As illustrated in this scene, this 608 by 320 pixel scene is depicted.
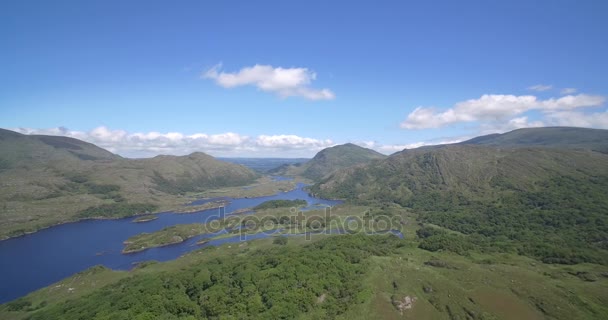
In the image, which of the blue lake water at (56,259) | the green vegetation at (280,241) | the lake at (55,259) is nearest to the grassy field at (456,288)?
the blue lake water at (56,259)

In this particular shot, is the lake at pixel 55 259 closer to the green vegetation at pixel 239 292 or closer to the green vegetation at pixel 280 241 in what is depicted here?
the green vegetation at pixel 280 241

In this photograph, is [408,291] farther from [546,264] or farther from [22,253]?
[22,253]

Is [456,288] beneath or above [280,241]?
beneath

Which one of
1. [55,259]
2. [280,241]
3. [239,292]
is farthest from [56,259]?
[239,292]

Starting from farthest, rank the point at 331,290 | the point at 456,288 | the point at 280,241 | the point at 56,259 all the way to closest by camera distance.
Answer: the point at 280,241 → the point at 56,259 → the point at 456,288 → the point at 331,290

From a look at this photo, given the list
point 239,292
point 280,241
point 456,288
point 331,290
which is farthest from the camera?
point 280,241

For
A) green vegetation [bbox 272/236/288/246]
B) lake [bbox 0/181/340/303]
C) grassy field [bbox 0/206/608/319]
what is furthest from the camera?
green vegetation [bbox 272/236/288/246]

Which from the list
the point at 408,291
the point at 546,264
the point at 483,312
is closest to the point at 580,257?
the point at 546,264

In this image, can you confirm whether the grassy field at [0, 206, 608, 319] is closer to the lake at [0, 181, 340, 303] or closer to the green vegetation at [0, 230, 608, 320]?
the green vegetation at [0, 230, 608, 320]

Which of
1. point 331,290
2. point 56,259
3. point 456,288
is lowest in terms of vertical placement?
point 456,288

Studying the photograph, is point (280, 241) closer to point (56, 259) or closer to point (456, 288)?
point (456, 288)

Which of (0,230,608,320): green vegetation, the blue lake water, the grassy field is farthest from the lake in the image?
(0,230,608,320): green vegetation
